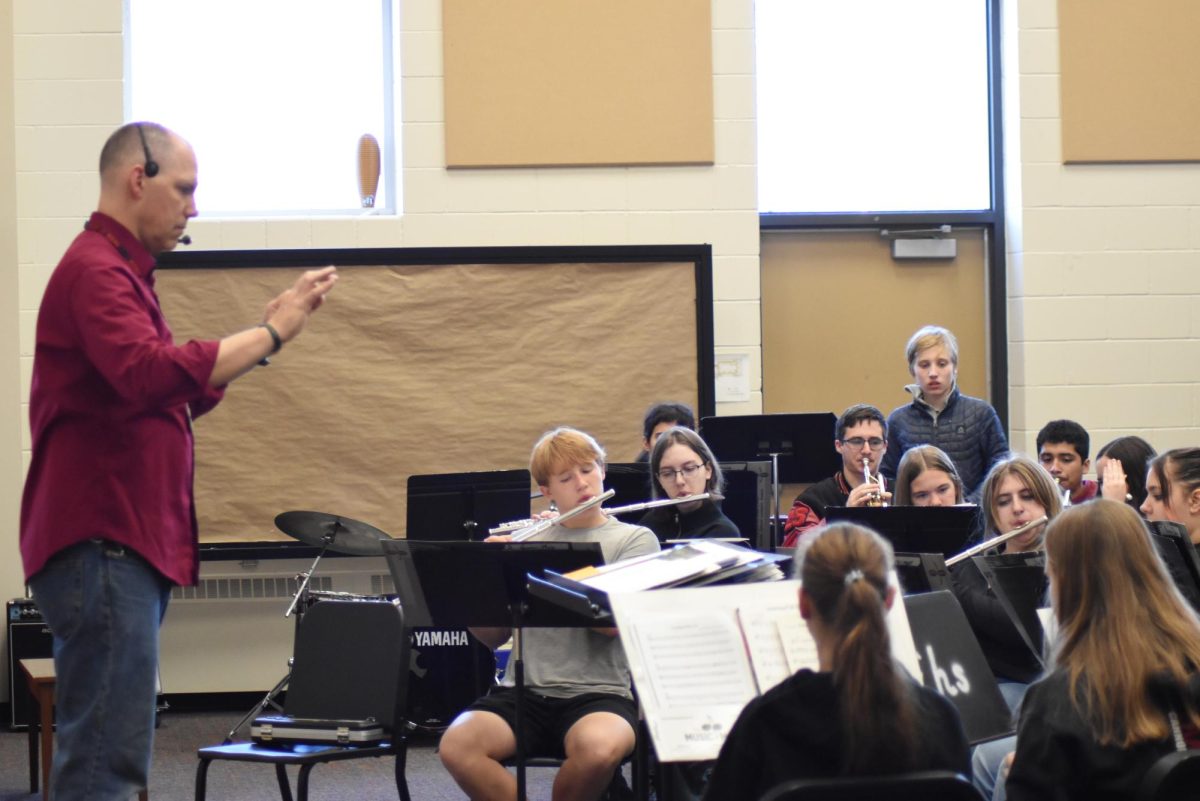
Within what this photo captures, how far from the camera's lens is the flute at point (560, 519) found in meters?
3.55

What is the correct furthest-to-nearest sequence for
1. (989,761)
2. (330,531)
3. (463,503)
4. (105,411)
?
(330,531) < (463,503) < (989,761) < (105,411)

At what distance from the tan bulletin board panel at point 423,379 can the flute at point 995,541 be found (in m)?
2.46

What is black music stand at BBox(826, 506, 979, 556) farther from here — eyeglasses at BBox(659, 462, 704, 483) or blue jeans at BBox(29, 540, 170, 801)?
blue jeans at BBox(29, 540, 170, 801)

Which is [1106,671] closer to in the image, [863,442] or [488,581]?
[488,581]

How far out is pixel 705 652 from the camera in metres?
2.29

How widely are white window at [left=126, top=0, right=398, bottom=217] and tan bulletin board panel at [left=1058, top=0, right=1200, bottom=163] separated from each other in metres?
2.96

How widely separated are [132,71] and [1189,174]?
461 cm

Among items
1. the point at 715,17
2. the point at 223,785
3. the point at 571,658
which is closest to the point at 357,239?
the point at 715,17

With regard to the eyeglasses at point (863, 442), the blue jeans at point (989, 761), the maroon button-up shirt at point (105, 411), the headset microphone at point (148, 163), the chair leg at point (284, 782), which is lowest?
the chair leg at point (284, 782)

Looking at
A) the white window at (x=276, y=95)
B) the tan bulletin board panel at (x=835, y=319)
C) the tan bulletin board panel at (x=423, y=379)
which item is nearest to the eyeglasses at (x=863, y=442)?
the tan bulletin board panel at (x=423, y=379)

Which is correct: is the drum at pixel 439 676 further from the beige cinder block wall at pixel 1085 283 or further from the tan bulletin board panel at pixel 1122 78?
the tan bulletin board panel at pixel 1122 78

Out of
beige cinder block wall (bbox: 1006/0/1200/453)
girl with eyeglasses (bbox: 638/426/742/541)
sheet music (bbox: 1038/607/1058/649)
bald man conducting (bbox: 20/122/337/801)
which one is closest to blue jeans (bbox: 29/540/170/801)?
bald man conducting (bbox: 20/122/337/801)

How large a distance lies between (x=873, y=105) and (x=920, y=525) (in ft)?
10.2

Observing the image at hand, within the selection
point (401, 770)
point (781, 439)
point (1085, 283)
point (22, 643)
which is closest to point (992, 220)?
point (1085, 283)
